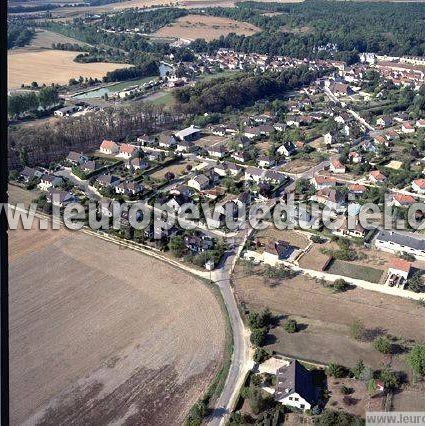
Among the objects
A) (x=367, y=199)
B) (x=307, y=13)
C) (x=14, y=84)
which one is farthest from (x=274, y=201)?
(x=307, y=13)

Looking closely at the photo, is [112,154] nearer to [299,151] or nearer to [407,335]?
[299,151]

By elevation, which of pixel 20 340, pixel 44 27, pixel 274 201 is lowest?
pixel 20 340

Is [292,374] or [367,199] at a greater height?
[367,199]

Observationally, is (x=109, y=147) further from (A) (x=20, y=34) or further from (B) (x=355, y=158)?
(A) (x=20, y=34)

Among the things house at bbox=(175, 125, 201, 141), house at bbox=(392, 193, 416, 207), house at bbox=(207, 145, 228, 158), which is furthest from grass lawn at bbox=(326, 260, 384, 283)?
house at bbox=(175, 125, 201, 141)

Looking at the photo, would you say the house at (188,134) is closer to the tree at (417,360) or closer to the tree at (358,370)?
the tree at (358,370)

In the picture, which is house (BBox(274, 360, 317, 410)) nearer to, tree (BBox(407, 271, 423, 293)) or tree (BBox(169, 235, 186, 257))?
tree (BBox(407, 271, 423, 293))

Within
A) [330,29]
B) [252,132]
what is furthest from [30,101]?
[330,29]

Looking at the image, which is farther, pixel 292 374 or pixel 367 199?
pixel 367 199

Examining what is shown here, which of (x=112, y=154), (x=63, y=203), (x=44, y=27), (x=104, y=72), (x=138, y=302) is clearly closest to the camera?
(x=138, y=302)
